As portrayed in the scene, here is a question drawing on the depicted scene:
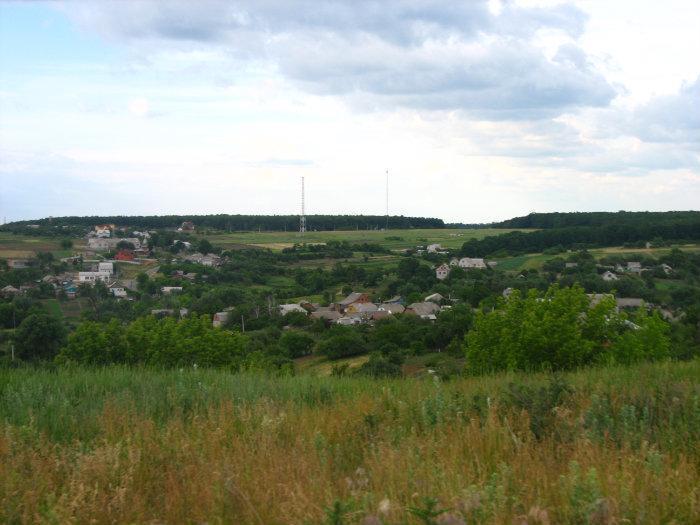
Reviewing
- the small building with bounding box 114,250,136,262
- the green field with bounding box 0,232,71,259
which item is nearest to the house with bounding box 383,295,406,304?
the small building with bounding box 114,250,136,262

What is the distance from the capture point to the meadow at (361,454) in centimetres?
333

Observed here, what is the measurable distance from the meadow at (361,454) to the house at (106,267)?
184 feet

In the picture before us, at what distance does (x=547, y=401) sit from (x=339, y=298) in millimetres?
55013

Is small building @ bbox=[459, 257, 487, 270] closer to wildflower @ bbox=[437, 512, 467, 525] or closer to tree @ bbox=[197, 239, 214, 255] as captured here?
tree @ bbox=[197, 239, 214, 255]

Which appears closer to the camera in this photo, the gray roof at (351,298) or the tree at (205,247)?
the gray roof at (351,298)

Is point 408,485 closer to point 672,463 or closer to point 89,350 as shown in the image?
point 672,463

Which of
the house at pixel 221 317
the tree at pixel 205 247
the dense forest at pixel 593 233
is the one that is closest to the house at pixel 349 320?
the house at pixel 221 317

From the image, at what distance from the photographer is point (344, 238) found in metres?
102

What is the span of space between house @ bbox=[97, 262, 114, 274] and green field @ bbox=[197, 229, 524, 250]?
24669mm

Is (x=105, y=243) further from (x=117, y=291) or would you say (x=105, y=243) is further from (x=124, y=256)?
(x=117, y=291)

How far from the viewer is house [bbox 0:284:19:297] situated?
41031mm

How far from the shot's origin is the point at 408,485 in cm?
366

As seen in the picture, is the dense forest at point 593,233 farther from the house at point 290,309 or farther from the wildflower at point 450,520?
the wildflower at point 450,520

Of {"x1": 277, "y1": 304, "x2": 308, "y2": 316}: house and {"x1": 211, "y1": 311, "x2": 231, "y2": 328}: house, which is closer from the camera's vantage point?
{"x1": 211, "y1": 311, "x2": 231, "y2": 328}: house
